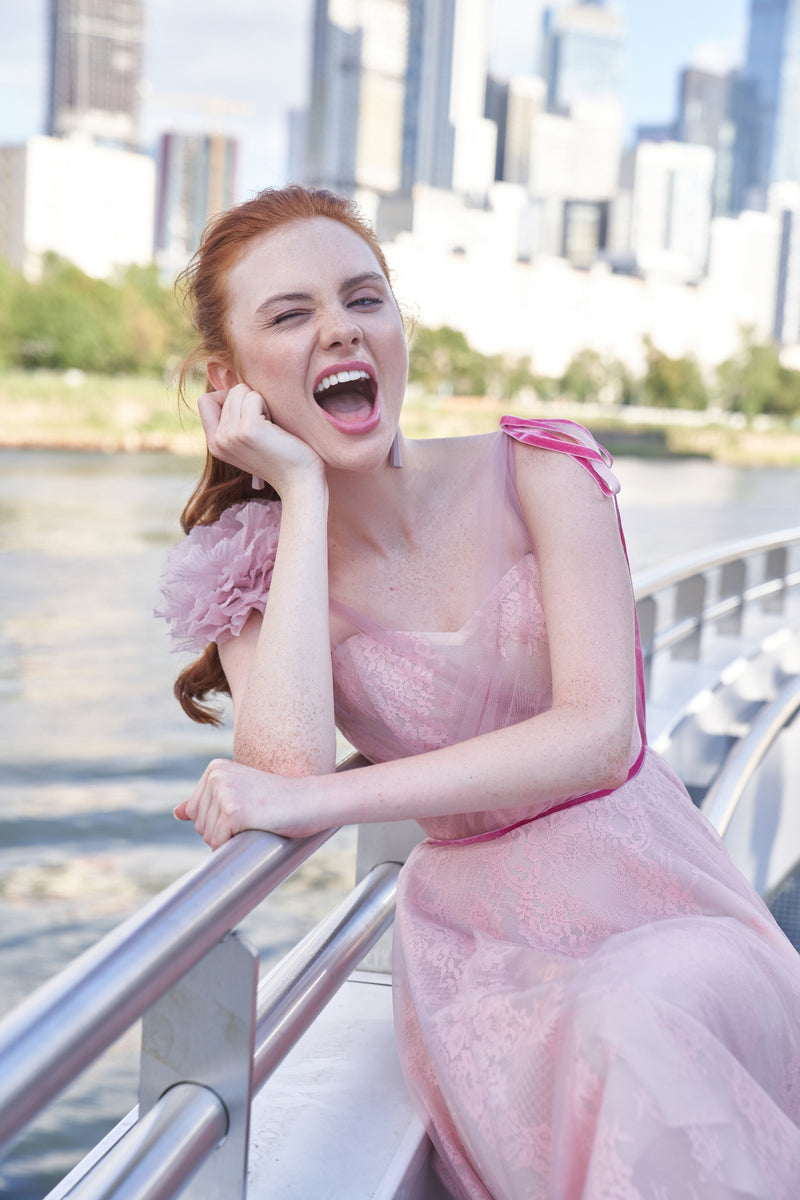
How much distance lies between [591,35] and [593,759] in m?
192

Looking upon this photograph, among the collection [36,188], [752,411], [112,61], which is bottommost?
[752,411]

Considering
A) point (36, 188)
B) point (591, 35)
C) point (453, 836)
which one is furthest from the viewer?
point (591, 35)

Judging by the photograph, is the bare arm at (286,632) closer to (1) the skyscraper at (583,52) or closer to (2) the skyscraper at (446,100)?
(2) the skyscraper at (446,100)

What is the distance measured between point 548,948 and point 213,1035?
0.41 metres

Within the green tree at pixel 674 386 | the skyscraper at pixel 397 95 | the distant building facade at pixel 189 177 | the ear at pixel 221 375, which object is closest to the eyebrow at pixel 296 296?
the ear at pixel 221 375

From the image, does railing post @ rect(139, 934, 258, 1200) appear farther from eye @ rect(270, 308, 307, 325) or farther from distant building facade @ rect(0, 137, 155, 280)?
distant building facade @ rect(0, 137, 155, 280)

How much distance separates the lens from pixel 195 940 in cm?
87

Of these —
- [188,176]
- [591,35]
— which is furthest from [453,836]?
[591,35]

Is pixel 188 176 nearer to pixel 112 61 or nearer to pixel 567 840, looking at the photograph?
pixel 112 61

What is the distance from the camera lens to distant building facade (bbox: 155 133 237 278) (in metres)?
157

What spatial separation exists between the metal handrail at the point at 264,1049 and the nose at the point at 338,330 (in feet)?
2.05

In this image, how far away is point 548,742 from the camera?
1297 mm

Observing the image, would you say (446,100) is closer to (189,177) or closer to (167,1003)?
(189,177)

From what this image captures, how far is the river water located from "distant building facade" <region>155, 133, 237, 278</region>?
459 feet
